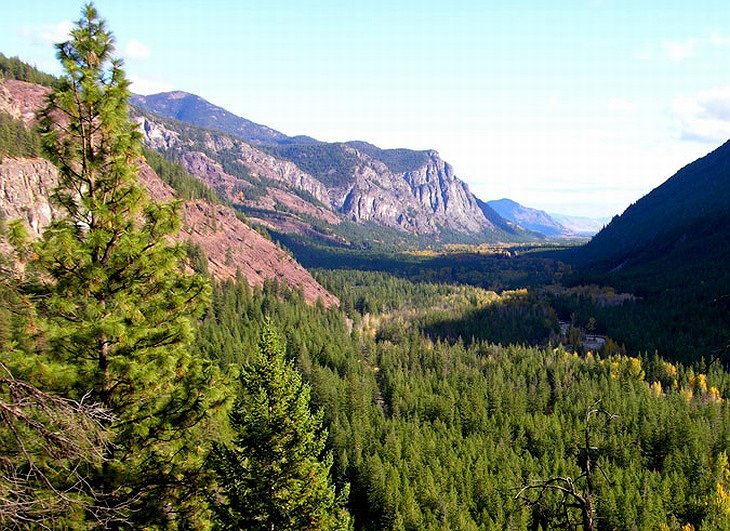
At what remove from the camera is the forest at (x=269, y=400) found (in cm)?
1441

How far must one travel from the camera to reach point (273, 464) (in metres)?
21.8

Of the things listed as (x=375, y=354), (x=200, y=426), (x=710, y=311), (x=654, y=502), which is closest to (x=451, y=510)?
(x=654, y=502)

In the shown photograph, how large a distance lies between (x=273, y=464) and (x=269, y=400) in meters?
2.91

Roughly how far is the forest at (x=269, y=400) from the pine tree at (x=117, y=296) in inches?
2.8

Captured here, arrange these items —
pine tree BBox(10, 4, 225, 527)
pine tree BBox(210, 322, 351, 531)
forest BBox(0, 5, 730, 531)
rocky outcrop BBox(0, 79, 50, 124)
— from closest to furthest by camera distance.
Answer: forest BBox(0, 5, 730, 531) → pine tree BBox(10, 4, 225, 527) → pine tree BBox(210, 322, 351, 531) → rocky outcrop BBox(0, 79, 50, 124)

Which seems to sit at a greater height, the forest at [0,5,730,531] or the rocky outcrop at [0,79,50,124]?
the rocky outcrop at [0,79,50,124]

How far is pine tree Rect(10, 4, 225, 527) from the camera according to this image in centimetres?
1570

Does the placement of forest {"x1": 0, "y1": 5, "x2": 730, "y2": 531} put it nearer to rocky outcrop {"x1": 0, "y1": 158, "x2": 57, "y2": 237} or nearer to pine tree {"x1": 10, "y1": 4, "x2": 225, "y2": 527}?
pine tree {"x1": 10, "y1": 4, "x2": 225, "y2": 527}

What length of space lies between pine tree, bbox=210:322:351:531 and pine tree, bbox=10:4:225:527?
494 centimetres

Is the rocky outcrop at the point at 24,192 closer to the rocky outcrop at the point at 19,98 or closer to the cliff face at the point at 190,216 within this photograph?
the cliff face at the point at 190,216

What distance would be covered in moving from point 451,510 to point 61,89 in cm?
6926

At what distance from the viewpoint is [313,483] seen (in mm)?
21859

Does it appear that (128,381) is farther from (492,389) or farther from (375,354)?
(375,354)

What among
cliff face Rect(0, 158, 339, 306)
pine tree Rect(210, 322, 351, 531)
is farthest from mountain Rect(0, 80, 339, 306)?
pine tree Rect(210, 322, 351, 531)
